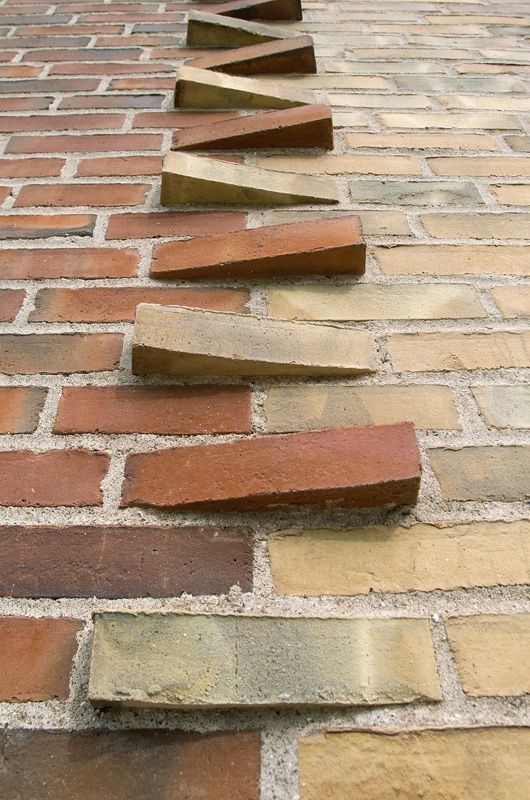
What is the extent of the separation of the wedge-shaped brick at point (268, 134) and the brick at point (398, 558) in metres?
0.79

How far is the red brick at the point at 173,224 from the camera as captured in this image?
102 centimetres

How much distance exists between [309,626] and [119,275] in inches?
22.7

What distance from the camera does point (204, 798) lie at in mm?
530

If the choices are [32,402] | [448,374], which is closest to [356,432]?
[448,374]

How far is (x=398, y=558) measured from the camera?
662mm

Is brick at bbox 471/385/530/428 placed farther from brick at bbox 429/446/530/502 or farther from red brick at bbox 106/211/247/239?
red brick at bbox 106/211/247/239

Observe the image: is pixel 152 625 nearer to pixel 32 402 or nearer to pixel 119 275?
pixel 32 402

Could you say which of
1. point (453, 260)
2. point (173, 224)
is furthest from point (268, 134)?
point (453, 260)

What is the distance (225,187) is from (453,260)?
38 cm

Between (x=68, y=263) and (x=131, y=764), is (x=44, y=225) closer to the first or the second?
(x=68, y=263)

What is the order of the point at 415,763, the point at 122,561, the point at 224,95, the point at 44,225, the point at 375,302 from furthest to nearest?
the point at 224,95, the point at 44,225, the point at 375,302, the point at 122,561, the point at 415,763

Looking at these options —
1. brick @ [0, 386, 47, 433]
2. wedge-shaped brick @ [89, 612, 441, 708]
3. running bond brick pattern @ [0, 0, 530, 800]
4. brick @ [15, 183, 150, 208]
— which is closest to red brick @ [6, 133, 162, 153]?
running bond brick pattern @ [0, 0, 530, 800]

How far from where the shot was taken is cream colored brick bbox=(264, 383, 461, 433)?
0.78 m

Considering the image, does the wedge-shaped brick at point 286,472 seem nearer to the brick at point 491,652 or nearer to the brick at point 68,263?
the brick at point 491,652
